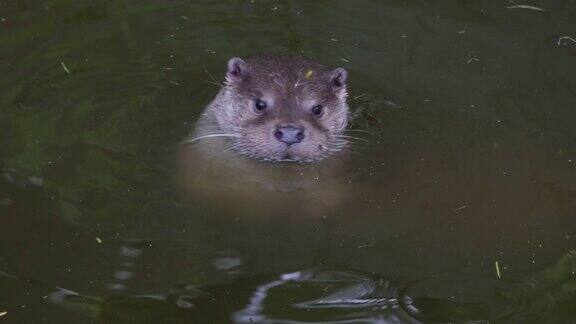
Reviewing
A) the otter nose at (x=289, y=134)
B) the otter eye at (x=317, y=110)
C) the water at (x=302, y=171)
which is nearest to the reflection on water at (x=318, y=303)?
the water at (x=302, y=171)

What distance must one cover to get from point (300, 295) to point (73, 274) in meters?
0.99

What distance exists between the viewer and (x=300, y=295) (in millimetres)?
4633

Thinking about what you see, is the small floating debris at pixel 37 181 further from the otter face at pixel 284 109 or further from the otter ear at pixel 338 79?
the otter ear at pixel 338 79

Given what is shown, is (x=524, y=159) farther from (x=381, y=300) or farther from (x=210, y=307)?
(x=210, y=307)

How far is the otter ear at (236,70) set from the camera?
5.83 meters

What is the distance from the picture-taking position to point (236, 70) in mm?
5859

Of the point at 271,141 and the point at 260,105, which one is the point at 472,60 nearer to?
the point at 260,105

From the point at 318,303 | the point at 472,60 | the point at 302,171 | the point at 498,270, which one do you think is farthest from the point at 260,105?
the point at 472,60

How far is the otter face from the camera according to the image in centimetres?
545

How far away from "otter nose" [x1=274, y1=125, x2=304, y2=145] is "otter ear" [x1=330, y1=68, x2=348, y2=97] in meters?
0.59

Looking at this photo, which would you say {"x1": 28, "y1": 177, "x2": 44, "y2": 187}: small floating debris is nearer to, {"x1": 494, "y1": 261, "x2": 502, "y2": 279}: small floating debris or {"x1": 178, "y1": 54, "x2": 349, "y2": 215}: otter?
{"x1": 178, "y1": 54, "x2": 349, "y2": 215}: otter

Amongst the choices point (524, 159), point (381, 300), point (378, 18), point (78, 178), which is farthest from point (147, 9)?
point (381, 300)

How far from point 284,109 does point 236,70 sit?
1.54ft

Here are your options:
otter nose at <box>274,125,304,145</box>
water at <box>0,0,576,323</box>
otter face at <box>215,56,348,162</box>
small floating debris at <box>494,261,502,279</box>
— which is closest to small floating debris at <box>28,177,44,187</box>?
water at <box>0,0,576,323</box>
